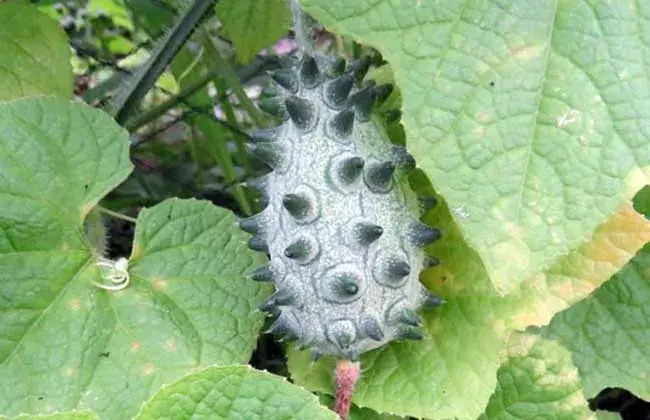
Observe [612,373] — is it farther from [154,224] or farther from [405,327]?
[154,224]

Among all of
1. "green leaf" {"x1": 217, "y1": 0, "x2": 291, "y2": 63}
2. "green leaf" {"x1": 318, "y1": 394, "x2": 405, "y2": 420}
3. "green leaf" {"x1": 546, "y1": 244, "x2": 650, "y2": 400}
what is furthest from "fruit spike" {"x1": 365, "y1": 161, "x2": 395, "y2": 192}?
"green leaf" {"x1": 217, "y1": 0, "x2": 291, "y2": 63}

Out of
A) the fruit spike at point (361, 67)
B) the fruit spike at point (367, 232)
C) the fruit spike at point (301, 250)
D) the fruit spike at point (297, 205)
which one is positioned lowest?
the fruit spike at point (301, 250)

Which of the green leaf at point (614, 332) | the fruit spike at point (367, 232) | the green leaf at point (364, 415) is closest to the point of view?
the fruit spike at point (367, 232)

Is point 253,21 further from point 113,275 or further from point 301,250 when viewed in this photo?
point 301,250

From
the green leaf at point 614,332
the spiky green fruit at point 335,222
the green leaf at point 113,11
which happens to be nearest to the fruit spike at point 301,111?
the spiky green fruit at point 335,222

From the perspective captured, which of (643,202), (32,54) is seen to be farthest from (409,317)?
(32,54)

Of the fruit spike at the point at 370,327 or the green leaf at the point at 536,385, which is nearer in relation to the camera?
the fruit spike at the point at 370,327

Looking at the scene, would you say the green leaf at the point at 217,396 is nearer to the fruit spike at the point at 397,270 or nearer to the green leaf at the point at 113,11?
the fruit spike at the point at 397,270
